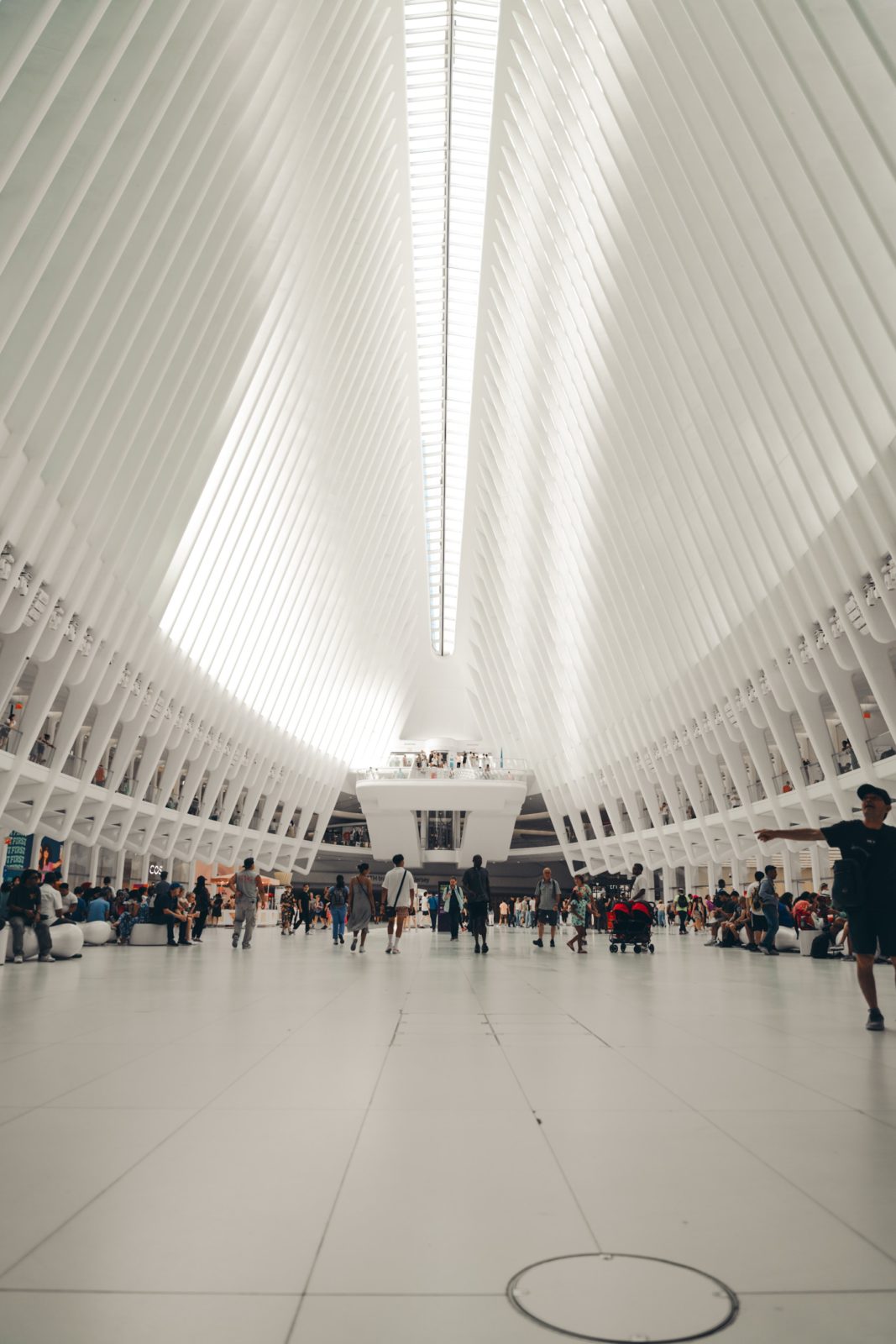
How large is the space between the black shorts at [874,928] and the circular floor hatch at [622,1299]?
3.81 metres

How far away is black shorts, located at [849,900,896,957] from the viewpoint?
215 inches

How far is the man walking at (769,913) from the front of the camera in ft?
46.7

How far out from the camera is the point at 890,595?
1557cm

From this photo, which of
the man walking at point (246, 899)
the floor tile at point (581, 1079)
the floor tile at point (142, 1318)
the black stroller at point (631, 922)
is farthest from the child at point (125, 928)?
the floor tile at point (142, 1318)

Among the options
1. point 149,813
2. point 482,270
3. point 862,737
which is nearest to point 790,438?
point 862,737

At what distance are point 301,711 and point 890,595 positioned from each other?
24729mm

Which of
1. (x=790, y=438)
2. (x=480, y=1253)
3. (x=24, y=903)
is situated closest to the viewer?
(x=480, y=1253)

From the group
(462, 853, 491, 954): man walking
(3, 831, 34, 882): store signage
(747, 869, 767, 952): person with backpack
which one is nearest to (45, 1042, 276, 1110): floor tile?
(462, 853, 491, 954): man walking

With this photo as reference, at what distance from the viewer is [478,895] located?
13.4 meters

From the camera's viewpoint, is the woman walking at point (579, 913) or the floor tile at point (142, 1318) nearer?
the floor tile at point (142, 1318)

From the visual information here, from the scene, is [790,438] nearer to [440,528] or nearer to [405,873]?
[405,873]

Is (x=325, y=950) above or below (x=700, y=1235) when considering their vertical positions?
above

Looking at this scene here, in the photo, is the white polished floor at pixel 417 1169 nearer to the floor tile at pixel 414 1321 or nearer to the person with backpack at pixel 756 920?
the floor tile at pixel 414 1321

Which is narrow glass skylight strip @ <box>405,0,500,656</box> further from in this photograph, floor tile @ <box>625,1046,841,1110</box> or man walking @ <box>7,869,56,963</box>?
floor tile @ <box>625,1046,841,1110</box>
